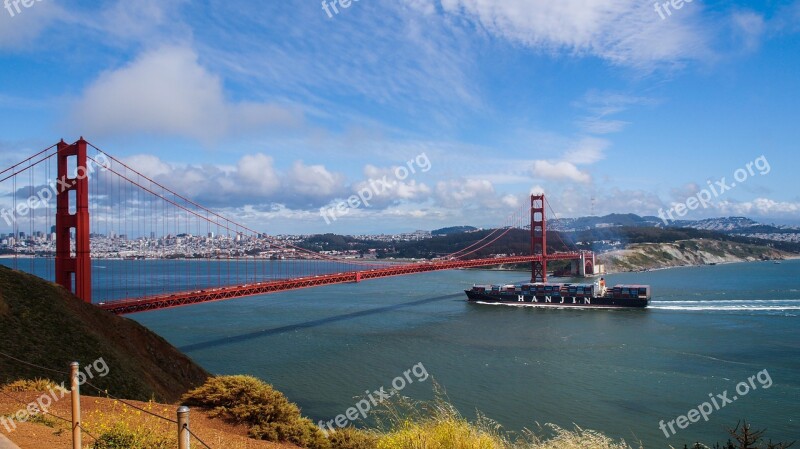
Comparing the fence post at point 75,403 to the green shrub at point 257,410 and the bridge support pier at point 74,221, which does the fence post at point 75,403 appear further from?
the bridge support pier at point 74,221

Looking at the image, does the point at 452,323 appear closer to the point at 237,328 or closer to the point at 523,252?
the point at 237,328

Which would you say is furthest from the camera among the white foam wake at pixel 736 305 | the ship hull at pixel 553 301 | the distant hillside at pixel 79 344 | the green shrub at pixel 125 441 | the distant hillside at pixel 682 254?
the distant hillside at pixel 682 254

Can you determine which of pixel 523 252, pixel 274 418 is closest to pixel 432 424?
pixel 274 418

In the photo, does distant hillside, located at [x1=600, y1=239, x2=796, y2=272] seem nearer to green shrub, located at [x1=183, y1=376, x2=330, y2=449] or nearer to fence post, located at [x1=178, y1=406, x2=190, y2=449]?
green shrub, located at [x1=183, y1=376, x2=330, y2=449]

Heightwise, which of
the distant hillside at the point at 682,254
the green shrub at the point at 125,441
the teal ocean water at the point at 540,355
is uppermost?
the green shrub at the point at 125,441

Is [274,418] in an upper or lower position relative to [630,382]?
upper

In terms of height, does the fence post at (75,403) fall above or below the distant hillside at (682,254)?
above

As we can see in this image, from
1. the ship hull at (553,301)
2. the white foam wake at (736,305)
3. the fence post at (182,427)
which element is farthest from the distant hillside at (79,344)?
the white foam wake at (736,305)
